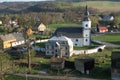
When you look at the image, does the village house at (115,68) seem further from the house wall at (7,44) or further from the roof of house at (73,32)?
the house wall at (7,44)

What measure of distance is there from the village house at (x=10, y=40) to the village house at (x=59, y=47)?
30.1 feet

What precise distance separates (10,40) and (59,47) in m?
13.4

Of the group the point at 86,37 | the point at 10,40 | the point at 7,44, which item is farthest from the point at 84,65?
the point at 10,40

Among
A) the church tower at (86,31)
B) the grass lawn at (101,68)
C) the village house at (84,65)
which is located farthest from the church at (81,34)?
the village house at (84,65)

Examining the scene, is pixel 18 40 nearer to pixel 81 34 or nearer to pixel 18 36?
pixel 18 36

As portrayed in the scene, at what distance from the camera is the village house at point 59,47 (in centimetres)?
4581

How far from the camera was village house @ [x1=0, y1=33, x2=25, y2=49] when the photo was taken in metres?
54.4

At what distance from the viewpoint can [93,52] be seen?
1921 inches

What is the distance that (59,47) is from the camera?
4609 cm

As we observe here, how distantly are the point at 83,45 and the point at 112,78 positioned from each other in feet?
64.8

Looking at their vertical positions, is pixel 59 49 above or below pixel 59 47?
below

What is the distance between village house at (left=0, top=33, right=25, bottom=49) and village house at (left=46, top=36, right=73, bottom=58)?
918 cm

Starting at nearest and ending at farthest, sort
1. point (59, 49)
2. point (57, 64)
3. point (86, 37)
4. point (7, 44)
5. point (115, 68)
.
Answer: point (115, 68) < point (57, 64) < point (59, 49) < point (86, 37) < point (7, 44)

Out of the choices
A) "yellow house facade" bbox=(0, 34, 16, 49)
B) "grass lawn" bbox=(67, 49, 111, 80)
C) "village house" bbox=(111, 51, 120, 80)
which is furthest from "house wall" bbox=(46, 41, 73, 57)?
"village house" bbox=(111, 51, 120, 80)
